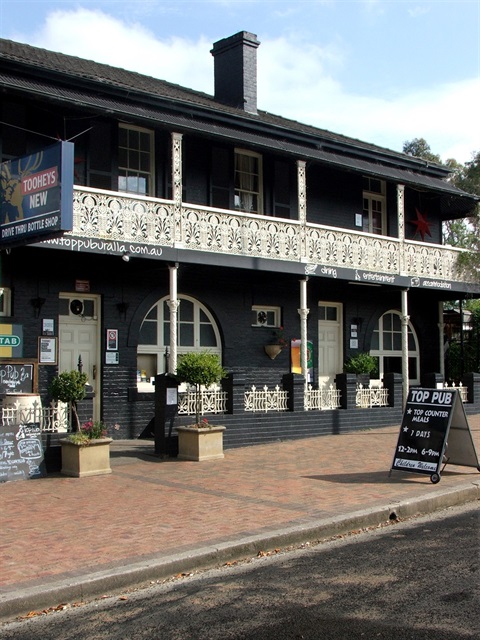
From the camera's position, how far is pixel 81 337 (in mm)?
15477

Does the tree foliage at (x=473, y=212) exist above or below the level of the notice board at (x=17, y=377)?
above

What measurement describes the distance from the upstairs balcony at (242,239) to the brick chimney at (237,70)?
4.66 m

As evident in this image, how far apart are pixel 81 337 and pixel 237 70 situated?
353 inches

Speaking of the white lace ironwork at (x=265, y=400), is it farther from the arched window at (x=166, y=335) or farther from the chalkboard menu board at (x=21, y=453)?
the chalkboard menu board at (x=21, y=453)

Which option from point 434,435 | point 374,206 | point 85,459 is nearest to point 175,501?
point 85,459

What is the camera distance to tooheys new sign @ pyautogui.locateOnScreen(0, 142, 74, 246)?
10367 millimetres

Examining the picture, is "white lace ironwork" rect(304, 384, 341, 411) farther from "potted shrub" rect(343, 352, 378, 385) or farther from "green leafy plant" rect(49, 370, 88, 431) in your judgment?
"green leafy plant" rect(49, 370, 88, 431)

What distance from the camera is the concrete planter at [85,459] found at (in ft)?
37.9

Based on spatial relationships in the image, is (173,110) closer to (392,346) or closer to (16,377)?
(16,377)

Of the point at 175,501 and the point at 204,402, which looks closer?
the point at 175,501

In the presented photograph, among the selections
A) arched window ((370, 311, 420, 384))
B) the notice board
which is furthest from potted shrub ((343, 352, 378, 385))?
the notice board

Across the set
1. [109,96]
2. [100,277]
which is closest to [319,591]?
[100,277]

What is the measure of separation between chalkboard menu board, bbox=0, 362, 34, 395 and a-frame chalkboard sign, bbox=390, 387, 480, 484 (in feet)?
22.7

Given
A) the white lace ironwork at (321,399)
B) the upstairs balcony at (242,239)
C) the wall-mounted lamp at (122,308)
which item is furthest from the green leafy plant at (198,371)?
the white lace ironwork at (321,399)
